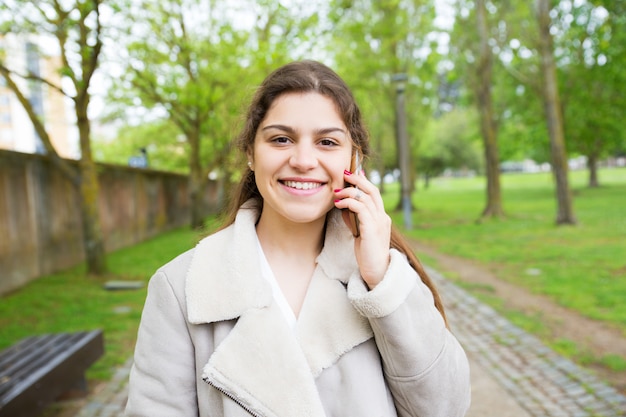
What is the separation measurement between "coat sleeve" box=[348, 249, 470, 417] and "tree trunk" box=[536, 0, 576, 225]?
14844 mm

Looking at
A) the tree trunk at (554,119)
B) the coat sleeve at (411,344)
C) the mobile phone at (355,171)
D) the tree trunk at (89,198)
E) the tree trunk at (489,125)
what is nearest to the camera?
the coat sleeve at (411,344)

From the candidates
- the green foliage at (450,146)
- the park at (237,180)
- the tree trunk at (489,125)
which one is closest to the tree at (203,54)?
the park at (237,180)

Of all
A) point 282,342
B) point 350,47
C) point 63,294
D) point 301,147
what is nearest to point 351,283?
point 282,342

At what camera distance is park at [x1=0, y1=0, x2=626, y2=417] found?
474 cm

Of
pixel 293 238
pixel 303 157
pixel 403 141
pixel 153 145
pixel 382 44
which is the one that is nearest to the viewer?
pixel 303 157

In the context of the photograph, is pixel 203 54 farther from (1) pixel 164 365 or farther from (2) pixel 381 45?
(1) pixel 164 365

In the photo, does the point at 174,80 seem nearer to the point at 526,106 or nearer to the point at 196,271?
the point at 196,271

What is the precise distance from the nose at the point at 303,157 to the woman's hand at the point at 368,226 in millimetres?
121

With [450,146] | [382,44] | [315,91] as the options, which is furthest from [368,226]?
[450,146]

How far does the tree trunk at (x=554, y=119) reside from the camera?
47.2 feet

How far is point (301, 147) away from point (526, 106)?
2916 centimetres

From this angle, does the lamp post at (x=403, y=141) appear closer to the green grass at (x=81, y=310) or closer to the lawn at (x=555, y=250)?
the lawn at (x=555, y=250)

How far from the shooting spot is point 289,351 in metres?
1.59

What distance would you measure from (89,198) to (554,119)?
486 inches
